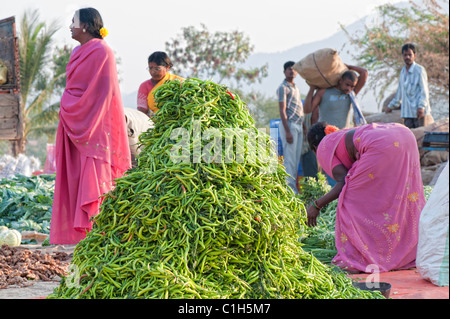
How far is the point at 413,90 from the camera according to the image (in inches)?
397

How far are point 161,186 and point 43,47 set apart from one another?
59.8 feet

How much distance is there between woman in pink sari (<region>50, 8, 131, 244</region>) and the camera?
4.96m

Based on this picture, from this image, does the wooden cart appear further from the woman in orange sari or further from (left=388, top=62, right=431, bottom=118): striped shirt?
(left=388, top=62, right=431, bottom=118): striped shirt

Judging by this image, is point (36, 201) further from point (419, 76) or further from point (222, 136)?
point (419, 76)

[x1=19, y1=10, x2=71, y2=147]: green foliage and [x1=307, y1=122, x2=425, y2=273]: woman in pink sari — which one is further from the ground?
[x1=19, y1=10, x2=71, y2=147]: green foliage

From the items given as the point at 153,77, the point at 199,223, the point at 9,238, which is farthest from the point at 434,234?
the point at 9,238

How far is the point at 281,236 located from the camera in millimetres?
3062

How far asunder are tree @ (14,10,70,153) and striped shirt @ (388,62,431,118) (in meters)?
13.7

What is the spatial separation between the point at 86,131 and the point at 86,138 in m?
0.06

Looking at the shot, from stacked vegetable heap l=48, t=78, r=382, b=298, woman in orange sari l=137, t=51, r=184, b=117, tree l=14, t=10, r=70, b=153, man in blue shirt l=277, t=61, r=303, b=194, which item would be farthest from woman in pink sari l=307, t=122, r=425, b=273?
tree l=14, t=10, r=70, b=153

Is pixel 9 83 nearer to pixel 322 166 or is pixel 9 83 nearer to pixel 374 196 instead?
pixel 322 166

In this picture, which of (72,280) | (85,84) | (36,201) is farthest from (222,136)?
(36,201)

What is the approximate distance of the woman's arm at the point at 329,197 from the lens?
4637 mm

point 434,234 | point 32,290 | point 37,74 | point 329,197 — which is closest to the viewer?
point 434,234
